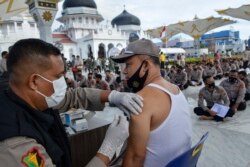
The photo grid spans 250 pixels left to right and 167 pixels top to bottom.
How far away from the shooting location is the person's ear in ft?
3.59

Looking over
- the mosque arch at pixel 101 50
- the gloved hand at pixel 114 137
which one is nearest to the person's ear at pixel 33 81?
the gloved hand at pixel 114 137

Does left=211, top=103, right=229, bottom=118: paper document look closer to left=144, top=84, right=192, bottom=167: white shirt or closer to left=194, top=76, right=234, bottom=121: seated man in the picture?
left=194, top=76, right=234, bottom=121: seated man

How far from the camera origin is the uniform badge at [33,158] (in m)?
0.89

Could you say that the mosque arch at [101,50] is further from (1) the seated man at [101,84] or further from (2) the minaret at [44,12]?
(1) the seated man at [101,84]

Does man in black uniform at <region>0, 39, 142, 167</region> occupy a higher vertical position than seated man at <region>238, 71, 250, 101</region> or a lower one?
higher

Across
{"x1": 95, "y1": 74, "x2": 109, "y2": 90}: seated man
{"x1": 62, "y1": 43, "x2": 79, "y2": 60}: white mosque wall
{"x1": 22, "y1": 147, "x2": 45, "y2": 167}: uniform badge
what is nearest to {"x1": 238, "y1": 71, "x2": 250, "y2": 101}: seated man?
{"x1": 95, "y1": 74, "x2": 109, "y2": 90}: seated man

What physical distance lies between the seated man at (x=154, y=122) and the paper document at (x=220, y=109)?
3135 mm

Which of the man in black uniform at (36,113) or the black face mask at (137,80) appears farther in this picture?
the black face mask at (137,80)

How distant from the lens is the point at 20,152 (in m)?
0.89

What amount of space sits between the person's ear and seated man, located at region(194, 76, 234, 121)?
Result: 390 centimetres

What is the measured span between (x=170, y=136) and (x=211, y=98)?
3648mm

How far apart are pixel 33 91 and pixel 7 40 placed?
29.3 metres

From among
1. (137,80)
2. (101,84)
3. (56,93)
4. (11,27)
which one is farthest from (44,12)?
(11,27)

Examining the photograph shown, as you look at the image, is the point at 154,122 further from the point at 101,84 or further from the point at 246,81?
the point at 101,84
